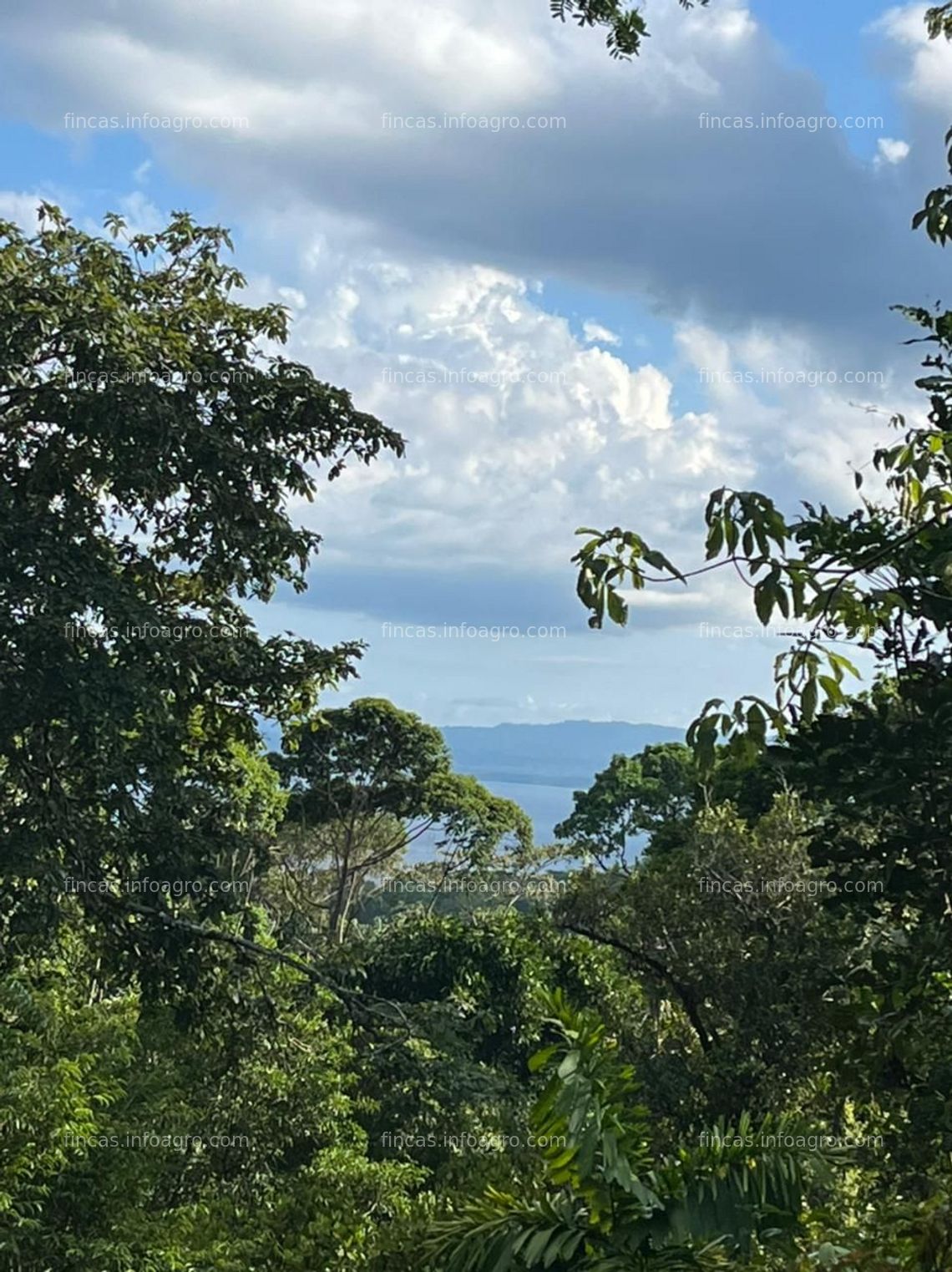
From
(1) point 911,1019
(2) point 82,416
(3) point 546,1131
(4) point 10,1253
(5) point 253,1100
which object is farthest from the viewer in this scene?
(5) point 253,1100

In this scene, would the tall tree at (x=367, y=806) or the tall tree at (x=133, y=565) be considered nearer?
→ the tall tree at (x=133, y=565)

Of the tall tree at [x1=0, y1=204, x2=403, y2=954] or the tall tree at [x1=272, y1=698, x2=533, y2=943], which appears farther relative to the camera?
the tall tree at [x1=272, y1=698, x2=533, y2=943]

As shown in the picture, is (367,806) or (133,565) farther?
(367,806)

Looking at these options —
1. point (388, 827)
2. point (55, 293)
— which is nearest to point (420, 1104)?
point (55, 293)

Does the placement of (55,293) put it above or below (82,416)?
above

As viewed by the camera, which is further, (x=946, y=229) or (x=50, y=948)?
(x=50, y=948)

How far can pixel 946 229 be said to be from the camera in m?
4.04

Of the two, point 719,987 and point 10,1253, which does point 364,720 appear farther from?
point 10,1253

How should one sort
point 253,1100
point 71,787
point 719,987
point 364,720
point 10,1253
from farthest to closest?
point 364,720 < point 719,987 < point 253,1100 < point 71,787 < point 10,1253

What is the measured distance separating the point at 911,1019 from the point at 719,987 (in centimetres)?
1134

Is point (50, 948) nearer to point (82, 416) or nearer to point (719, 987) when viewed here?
point (82, 416)

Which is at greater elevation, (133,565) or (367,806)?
(133,565)

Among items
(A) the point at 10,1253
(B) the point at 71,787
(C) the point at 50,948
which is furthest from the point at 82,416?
(A) the point at 10,1253

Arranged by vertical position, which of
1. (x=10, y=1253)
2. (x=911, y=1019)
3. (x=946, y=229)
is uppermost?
(x=946, y=229)
